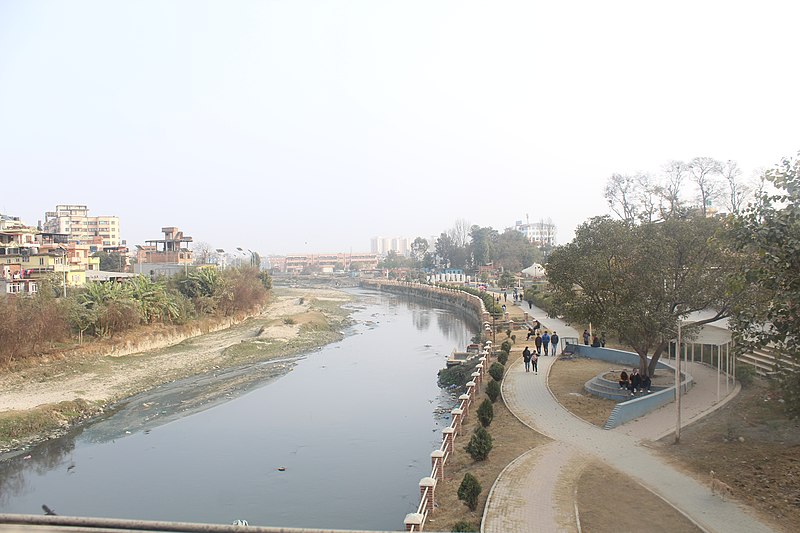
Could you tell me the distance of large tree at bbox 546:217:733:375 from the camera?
53.4ft

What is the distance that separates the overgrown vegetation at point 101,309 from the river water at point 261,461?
672cm

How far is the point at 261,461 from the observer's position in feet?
57.7

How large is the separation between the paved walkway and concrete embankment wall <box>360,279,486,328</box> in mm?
27410

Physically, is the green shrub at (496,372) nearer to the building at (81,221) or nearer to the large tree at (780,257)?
the large tree at (780,257)

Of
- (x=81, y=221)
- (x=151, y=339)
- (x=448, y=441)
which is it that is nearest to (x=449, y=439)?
(x=448, y=441)

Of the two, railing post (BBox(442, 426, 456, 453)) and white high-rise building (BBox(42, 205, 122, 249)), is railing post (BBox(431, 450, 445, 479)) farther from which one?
white high-rise building (BBox(42, 205, 122, 249))

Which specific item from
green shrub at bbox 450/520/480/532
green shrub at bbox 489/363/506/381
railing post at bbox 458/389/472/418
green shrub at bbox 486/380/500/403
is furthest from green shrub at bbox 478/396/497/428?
green shrub at bbox 450/520/480/532

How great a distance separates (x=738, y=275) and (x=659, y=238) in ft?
26.9

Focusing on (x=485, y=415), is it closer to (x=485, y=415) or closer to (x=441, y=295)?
(x=485, y=415)

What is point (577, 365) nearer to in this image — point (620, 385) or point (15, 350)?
point (620, 385)

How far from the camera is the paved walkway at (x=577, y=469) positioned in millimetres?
9469

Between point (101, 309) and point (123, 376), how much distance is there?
18.4ft

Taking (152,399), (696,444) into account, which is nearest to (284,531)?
(696,444)

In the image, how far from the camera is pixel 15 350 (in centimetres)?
2636
